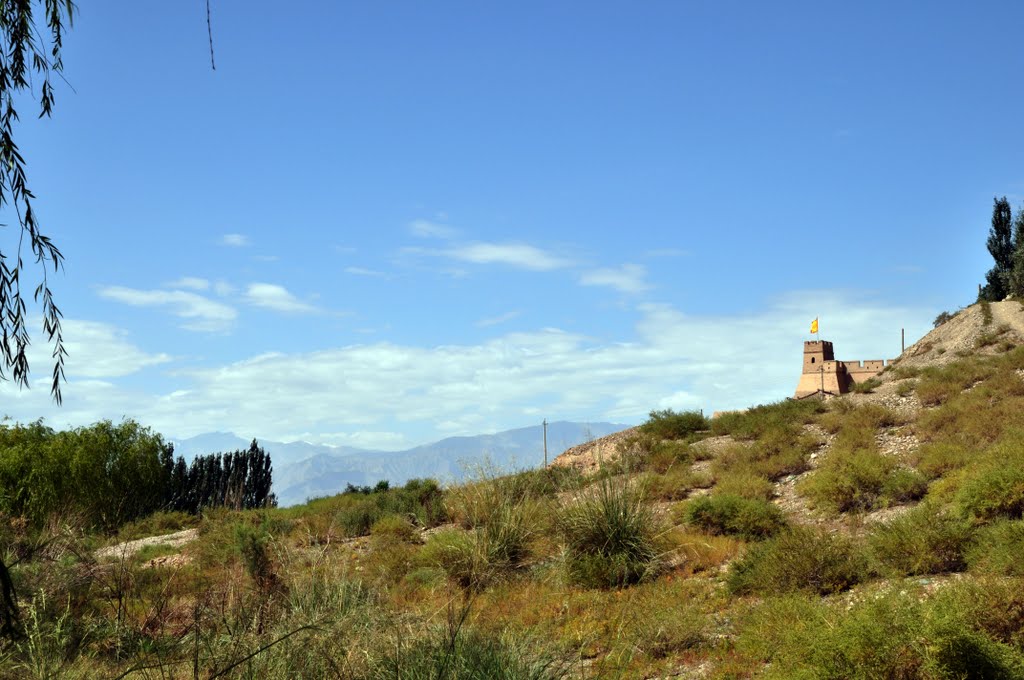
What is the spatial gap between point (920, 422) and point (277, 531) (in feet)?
45.5

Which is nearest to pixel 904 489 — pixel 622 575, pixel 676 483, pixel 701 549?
pixel 701 549

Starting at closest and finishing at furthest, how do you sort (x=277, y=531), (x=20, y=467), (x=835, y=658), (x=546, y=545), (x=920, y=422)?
(x=835, y=658)
(x=546, y=545)
(x=277, y=531)
(x=920, y=422)
(x=20, y=467)

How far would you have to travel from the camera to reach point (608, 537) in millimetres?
11484

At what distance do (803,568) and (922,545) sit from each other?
54.1 inches

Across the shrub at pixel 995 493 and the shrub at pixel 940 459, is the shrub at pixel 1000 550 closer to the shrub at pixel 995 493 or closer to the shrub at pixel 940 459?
the shrub at pixel 995 493

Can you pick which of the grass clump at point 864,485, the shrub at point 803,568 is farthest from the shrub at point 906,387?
the shrub at point 803,568

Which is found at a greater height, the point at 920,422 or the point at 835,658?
the point at 920,422

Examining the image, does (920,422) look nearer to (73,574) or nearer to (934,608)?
(934,608)

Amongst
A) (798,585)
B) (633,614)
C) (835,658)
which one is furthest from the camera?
(798,585)

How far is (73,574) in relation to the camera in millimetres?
8102

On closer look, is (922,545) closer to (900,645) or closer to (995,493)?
(995,493)

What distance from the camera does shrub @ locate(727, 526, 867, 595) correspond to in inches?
363

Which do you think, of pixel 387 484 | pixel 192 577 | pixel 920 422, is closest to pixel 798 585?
pixel 192 577

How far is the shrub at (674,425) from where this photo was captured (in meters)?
23.6
